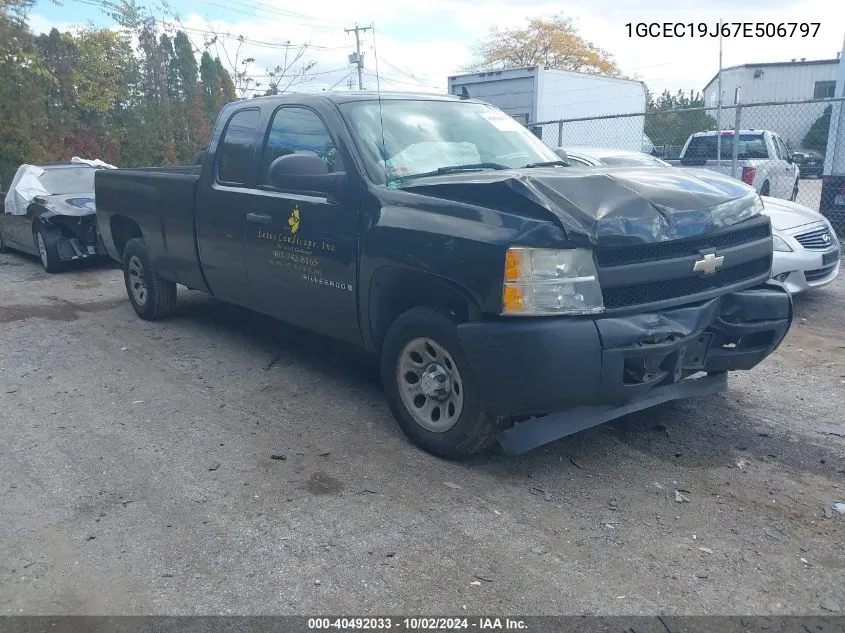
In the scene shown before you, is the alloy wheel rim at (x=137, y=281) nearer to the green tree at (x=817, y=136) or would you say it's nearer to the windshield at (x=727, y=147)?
the windshield at (x=727, y=147)

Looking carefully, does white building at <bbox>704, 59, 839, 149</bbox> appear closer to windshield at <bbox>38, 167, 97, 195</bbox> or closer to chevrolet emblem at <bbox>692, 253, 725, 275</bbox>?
windshield at <bbox>38, 167, 97, 195</bbox>

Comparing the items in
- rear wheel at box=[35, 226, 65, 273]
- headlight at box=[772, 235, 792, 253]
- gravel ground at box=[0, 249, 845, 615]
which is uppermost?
headlight at box=[772, 235, 792, 253]

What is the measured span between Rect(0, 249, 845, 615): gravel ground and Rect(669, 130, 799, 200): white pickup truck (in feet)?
28.9

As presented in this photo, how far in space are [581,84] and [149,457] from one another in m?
17.2

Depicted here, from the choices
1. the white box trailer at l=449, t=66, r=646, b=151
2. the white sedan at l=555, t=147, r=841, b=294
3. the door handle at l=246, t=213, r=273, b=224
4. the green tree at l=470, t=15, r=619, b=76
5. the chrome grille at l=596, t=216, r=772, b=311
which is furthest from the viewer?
the green tree at l=470, t=15, r=619, b=76

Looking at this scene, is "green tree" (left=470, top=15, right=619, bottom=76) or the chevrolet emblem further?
"green tree" (left=470, top=15, right=619, bottom=76)

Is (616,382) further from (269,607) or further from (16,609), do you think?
(16,609)

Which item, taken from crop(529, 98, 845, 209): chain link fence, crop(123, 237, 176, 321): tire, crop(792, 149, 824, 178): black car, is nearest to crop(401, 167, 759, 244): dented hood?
crop(123, 237, 176, 321): tire

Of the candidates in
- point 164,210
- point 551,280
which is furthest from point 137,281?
point 551,280

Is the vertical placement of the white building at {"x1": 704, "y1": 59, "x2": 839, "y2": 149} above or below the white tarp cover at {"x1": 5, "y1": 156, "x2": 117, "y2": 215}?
above

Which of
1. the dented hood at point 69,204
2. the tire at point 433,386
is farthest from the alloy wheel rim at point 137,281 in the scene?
the tire at point 433,386

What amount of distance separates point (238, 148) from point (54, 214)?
19.6 ft

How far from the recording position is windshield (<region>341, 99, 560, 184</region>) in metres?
4.59

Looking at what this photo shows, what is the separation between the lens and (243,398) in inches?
208
